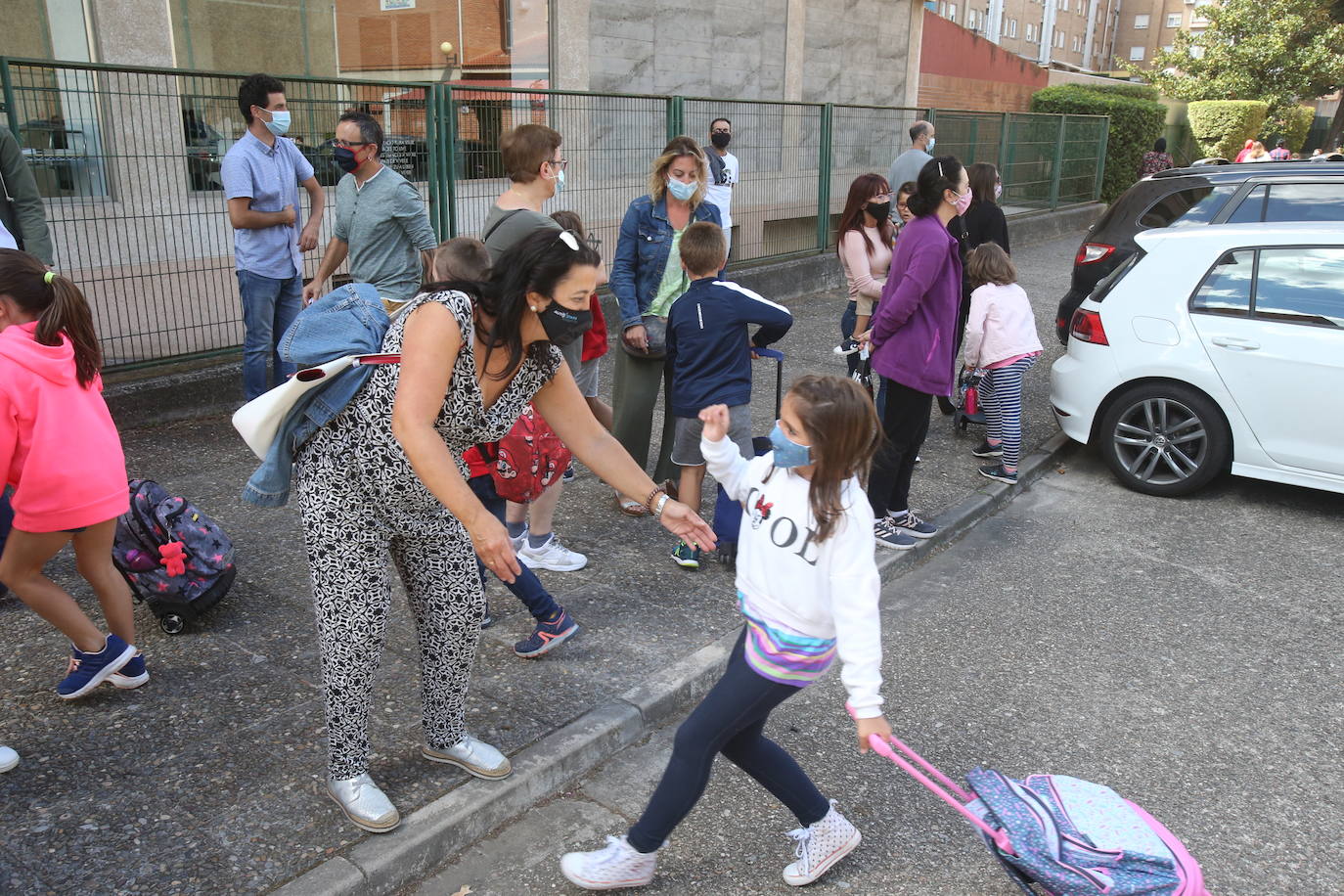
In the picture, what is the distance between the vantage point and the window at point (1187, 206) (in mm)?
7703

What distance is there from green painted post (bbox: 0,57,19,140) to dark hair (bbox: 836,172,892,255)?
4.91 metres

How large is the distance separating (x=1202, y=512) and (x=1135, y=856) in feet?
13.6

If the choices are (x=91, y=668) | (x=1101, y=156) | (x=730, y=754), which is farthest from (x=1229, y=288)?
(x=1101, y=156)

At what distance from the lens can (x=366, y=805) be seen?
9.82ft

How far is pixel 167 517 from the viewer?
160 inches

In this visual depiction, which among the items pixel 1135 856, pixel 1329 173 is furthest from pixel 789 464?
pixel 1329 173

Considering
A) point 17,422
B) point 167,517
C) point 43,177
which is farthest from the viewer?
point 43,177

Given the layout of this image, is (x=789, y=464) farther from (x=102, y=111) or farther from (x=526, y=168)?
(x=102, y=111)

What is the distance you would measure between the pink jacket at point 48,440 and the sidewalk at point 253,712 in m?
0.71

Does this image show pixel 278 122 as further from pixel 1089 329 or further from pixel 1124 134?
pixel 1124 134

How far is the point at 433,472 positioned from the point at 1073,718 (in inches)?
106

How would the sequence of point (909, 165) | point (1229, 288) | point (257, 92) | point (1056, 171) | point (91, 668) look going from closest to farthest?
point (91, 668) → point (257, 92) → point (1229, 288) → point (909, 165) → point (1056, 171)

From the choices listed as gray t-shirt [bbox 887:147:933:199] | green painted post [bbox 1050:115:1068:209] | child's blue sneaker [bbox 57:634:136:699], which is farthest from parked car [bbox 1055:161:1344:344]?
green painted post [bbox 1050:115:1068:209]

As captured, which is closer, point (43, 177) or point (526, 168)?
point (526, 168)
